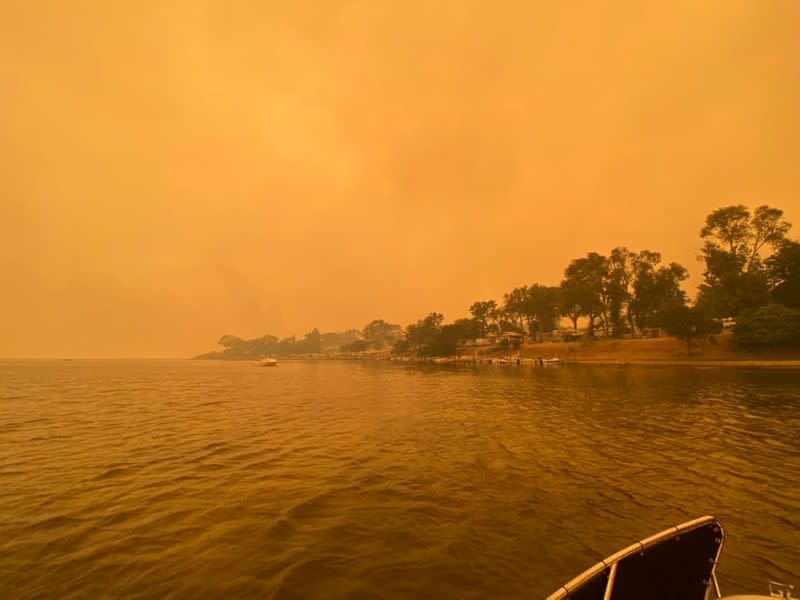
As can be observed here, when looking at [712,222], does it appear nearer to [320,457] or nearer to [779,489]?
[779,489]

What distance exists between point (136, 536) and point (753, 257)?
107 metres

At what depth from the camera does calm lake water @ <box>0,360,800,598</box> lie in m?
7.45

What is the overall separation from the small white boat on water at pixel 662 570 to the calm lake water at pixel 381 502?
8.51 ft

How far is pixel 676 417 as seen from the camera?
22.5 m

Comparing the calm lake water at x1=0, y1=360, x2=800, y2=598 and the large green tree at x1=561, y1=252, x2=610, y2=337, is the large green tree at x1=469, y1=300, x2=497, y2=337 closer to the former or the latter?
the large green tree at x1=561, y1=252, x2=610, y2=337

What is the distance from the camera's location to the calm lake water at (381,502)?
293 inches

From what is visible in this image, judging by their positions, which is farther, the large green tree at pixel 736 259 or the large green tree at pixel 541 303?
the large green tree at pixel 541 303

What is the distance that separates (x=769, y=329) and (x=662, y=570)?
7855cm

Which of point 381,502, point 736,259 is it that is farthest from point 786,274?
point 381,502

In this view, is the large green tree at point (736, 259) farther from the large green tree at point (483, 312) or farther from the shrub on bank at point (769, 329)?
the large green tree at point (483, 312)

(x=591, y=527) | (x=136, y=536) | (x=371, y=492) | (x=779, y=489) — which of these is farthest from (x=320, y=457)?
(x=779, y=489)

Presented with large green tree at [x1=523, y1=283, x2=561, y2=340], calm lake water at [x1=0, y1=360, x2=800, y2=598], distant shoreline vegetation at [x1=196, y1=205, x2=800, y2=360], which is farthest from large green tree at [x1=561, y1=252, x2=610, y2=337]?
calm lake water at [x1=0, y1=360, x2=800, y2=598]

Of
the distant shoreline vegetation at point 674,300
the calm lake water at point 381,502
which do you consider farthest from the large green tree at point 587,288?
the calm lake water at point 381,502

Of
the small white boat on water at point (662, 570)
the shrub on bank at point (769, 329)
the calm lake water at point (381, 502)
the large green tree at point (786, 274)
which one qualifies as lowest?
the calm lake water at point (381, 502)
